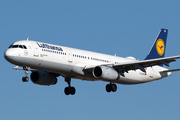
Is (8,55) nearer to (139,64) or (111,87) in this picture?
(111,87)

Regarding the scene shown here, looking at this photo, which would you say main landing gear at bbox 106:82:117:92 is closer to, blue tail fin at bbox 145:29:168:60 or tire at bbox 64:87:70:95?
tire at bbox 64:87:70:95

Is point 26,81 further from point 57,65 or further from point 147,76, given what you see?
point 147,76

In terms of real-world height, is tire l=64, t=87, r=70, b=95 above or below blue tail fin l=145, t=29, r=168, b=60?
below

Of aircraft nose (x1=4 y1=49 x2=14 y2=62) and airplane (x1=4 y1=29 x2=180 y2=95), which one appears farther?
airplane (x1=4 y1=29 x2=180 y2=95)

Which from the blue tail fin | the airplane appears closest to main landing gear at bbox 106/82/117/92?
the airplane

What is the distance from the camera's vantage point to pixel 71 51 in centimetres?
4691

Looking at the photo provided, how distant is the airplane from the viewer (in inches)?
1706

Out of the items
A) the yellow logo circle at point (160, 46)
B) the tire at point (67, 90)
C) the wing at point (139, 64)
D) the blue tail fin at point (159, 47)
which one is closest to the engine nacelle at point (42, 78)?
the tire at point (67, 90)

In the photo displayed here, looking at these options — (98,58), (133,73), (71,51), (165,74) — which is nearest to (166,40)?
(165,74)

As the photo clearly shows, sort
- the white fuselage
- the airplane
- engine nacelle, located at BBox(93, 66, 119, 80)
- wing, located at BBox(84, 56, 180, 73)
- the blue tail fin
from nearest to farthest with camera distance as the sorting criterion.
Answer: the white fuselage
the airplane
wing, located at BBox(84, 56, 180, 73)
engine nacelle, located at BBox(93, 66, 119, 80)
the blue tail fin

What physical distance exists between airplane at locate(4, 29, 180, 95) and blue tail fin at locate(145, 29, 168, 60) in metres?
3.28

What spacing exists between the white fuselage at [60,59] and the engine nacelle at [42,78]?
307 centimetres

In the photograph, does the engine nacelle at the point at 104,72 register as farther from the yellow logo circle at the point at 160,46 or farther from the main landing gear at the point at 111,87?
the yellow logo circle at the point at 160,46

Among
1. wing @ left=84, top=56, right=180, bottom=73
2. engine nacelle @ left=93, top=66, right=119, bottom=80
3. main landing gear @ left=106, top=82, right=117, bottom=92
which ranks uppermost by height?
wing @ left=84, top=56, right=180, bottom=73
